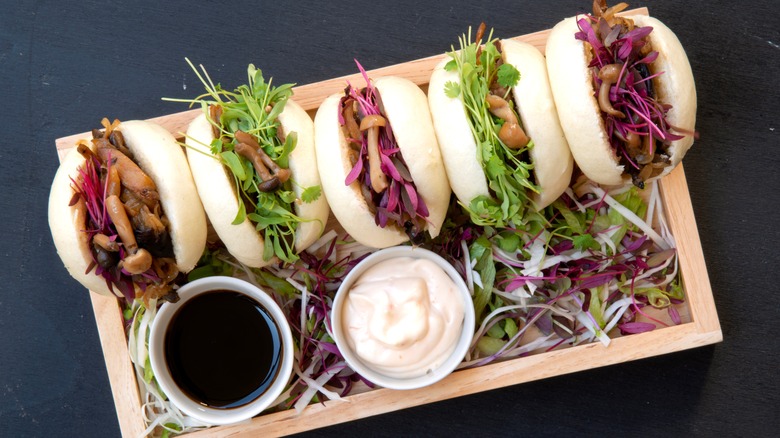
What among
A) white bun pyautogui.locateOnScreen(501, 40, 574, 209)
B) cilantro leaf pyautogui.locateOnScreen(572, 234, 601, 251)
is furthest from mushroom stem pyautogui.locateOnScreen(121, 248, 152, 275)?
cilantro leaf pyautogui.locateOnScreen(572, 234, 601, 251)

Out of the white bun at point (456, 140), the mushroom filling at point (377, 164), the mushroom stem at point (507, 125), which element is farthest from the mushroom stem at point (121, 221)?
the mushroom stem at point (507, 125)

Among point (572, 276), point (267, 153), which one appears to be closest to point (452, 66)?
point (267, 153)

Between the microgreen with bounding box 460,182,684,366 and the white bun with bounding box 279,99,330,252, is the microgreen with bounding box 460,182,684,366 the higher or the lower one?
the lower one

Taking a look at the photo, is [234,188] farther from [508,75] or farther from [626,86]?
[626,86]

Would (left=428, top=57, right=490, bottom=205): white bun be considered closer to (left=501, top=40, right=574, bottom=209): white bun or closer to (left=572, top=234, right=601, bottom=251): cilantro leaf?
(left=501, top=40, right=574, bottom=209): white bun

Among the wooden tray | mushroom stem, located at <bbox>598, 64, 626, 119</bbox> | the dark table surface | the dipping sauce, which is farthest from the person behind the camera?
the dark table surface

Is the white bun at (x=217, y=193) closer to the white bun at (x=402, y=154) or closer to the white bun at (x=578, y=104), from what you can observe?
the white bun at (x=402, y=154)
